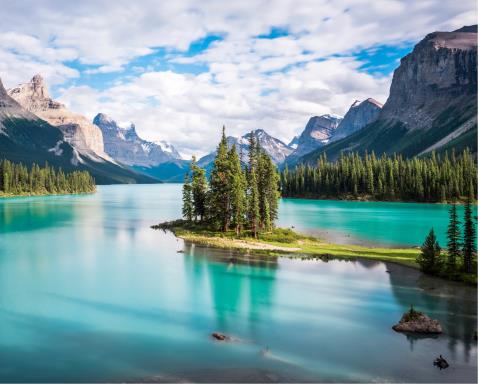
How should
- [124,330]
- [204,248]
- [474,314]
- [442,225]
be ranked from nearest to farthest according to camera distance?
[124,330] → [474,314] → [204,248] → [442,225]

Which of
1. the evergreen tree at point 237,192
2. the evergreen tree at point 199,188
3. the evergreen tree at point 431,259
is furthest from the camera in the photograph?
the evergreen tree at point 199,188

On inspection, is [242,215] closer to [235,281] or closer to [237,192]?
[237,192]

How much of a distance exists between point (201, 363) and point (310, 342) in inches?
346

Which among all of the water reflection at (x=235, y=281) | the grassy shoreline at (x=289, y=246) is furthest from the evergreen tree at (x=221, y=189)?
the water reflection at (x=235, y=281)

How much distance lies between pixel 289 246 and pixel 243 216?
17197 millimetres

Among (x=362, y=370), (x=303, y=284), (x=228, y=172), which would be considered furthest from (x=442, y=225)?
(x=362, y=370)

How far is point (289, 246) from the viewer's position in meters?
76.6

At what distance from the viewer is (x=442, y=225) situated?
109312 mm

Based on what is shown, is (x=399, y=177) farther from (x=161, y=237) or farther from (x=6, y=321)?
(x=6, y=321)

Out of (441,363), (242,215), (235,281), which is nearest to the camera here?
(441,363)

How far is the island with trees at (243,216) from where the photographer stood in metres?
73.0

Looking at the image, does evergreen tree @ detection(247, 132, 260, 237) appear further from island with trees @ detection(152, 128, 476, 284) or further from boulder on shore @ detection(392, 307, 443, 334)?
boulder on shore @ detection(392, 307, 443, 334)

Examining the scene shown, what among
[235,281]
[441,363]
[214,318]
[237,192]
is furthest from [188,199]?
[441,363]

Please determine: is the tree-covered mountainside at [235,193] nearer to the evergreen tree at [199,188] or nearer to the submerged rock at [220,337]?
the evergreen tree at [199,188]
